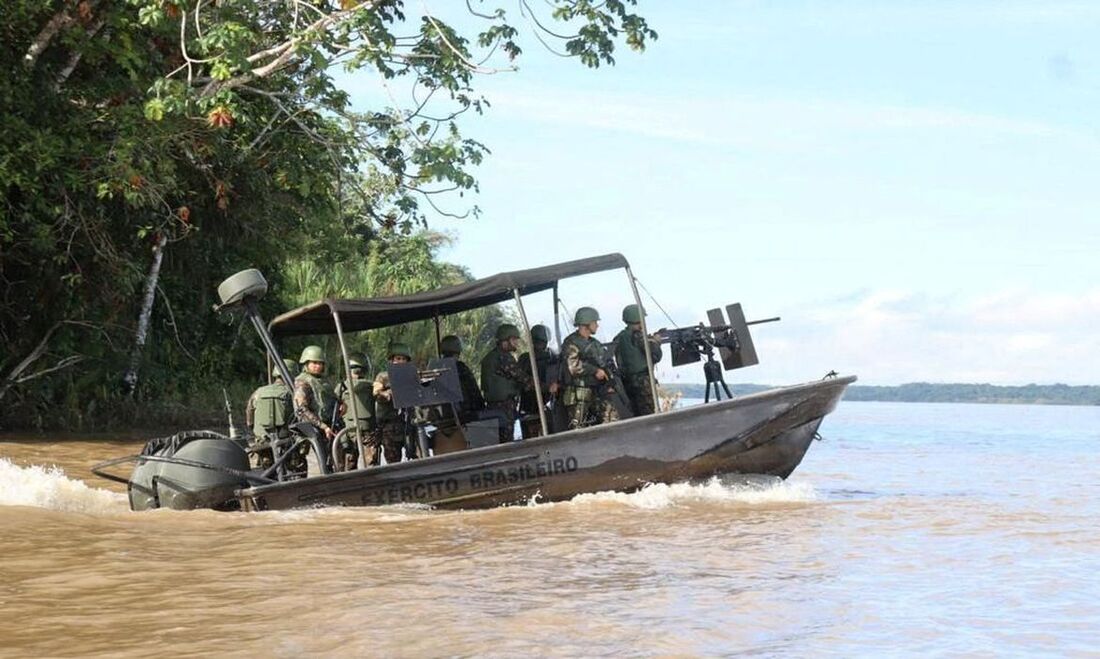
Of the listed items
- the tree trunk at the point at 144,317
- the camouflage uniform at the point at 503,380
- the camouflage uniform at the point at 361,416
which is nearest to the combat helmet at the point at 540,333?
the camouflage uniform at the point at 503,380

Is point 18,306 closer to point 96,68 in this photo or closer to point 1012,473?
point 96,68

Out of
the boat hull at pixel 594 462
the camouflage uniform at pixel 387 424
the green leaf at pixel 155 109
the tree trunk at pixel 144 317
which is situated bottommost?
the boat hull at pixel 594 462

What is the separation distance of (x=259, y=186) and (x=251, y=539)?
41.8 feet

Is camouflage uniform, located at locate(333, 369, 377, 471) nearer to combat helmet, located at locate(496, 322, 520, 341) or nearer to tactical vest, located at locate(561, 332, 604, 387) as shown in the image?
combat helmet, located at locate(496, 322, 520, 341)

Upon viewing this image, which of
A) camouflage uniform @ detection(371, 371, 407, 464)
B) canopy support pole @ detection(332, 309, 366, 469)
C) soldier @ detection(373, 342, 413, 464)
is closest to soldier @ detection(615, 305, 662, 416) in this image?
soldier @ detection(373, 342, 413, 464)

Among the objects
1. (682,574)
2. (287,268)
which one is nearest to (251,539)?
(682,574)

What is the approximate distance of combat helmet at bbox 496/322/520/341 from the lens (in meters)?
14.0

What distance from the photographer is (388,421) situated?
13.8 m

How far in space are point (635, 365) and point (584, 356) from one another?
0.75 metres

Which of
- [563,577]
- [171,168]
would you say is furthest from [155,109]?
[563,577]

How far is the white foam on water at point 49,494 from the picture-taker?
528 inches

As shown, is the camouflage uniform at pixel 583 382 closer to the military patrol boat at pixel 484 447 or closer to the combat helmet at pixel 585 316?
the combat helmet at pixel 585 316

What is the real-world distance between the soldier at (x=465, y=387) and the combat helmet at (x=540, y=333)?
0.82 meters

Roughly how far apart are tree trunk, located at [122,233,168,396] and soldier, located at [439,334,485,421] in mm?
9701
